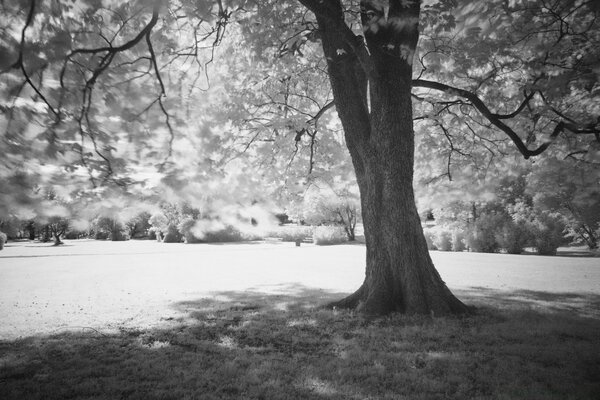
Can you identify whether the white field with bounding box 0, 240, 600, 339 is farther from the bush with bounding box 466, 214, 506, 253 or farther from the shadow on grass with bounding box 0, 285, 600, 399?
the bush with bounding box 466, 214, 506, 253

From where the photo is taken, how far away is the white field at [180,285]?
8.23 meters

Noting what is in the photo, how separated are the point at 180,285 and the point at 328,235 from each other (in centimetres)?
2700

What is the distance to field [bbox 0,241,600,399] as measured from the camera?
4191 millimetres

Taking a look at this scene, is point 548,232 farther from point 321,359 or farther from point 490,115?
point 321,359

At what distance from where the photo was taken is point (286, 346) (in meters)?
5.82

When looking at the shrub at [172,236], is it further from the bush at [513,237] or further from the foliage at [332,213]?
the bush at [513,237]

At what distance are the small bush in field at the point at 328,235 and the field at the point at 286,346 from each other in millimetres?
27378

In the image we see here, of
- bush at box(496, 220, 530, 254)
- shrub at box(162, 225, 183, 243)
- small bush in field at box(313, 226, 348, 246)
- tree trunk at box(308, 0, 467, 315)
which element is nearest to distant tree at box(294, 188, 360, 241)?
small bush in field at box(313, 226, 348, 246)

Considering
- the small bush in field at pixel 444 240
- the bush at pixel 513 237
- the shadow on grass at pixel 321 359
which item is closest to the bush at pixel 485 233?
the bush at pixel 513 237

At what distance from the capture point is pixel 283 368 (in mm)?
4809

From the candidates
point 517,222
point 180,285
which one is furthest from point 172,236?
point 517,222

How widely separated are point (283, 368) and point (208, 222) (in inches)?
93.4

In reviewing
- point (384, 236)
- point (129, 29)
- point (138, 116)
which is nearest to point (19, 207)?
point (138, 116)

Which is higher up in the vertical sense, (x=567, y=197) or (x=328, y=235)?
(x=567, y=197)
